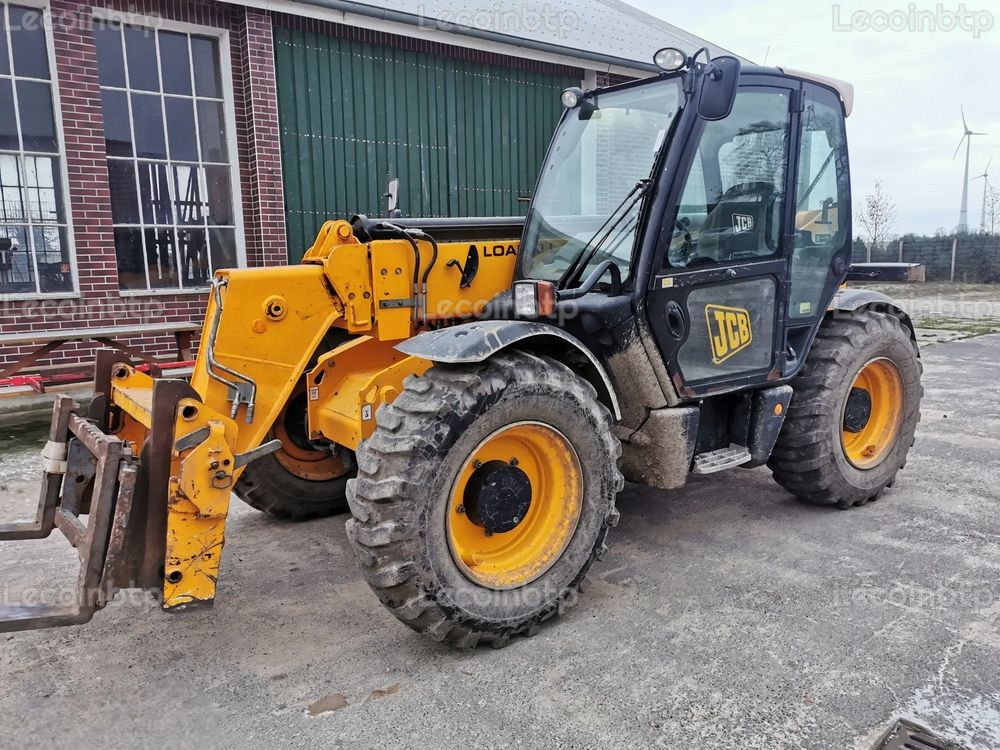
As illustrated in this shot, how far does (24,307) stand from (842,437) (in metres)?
7.12

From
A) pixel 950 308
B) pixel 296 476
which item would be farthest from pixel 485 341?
pixel 950 308

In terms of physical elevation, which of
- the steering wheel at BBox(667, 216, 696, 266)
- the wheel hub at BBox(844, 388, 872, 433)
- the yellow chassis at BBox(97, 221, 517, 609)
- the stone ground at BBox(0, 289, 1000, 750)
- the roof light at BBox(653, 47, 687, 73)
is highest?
the roof light at BBox(653, 47, 687, 73)

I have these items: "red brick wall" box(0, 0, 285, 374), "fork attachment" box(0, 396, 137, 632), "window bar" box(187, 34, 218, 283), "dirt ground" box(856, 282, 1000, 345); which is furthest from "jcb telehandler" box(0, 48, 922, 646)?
→ "dirt ground" box(856, 282, 1000, 345)

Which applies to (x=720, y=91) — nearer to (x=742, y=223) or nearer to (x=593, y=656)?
(x=742, y=223)

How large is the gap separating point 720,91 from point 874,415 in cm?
260

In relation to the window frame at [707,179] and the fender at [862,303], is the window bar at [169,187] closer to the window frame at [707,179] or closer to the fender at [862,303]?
the window frame at [707,179]

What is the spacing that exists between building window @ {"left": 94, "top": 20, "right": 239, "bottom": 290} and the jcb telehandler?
Result: 182 inches

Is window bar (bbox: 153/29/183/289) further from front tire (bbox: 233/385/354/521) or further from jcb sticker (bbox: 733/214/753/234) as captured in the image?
jcb sticker (bbox: 733/214/753/234)

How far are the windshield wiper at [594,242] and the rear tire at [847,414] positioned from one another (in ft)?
5.09

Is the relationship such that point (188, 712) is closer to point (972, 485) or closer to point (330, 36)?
point (972, 485)

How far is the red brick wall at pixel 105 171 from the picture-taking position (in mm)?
7062

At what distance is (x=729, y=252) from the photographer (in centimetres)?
385

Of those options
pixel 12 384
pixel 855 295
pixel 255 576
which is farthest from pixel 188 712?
pixel 12 384

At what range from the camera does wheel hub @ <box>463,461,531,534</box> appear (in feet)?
10.0
